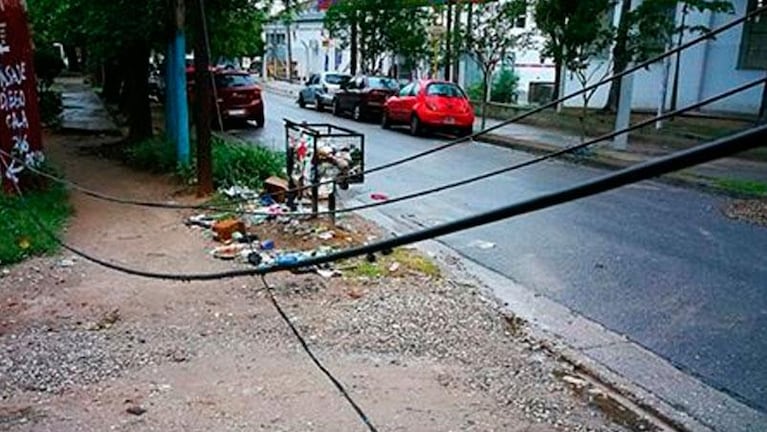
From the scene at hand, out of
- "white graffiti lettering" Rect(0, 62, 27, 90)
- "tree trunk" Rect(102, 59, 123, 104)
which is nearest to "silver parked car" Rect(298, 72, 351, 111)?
"tree trunk" Rect(102, 59, 123, 104)

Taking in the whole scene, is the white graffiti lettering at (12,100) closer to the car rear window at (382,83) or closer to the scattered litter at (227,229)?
the scattered litter at (227,229)

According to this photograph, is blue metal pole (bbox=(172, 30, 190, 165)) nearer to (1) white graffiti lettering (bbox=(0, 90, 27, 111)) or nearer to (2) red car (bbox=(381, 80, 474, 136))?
(1) white graffiti lettering (bbox=(0, 90, 27, 111))

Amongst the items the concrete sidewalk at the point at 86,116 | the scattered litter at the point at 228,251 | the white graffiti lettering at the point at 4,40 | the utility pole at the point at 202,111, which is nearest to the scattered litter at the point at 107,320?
the scattered litter at the point at 228,251

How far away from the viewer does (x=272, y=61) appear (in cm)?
6206

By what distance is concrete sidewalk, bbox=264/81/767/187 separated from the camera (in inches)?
561

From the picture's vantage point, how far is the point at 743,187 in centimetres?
1295

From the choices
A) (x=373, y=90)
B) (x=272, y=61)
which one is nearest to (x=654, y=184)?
(x=373, y=90)

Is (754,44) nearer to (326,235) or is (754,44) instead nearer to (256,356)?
(326,235)

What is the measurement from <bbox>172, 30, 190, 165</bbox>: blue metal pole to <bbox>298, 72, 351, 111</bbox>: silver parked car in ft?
50.4

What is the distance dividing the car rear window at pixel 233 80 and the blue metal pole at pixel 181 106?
950 cm

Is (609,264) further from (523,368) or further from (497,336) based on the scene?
(523,368)

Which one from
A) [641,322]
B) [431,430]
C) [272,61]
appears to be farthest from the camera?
[272,61]

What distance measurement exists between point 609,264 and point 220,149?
23.5 feet

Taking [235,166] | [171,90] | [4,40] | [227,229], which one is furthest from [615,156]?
[4,40]
